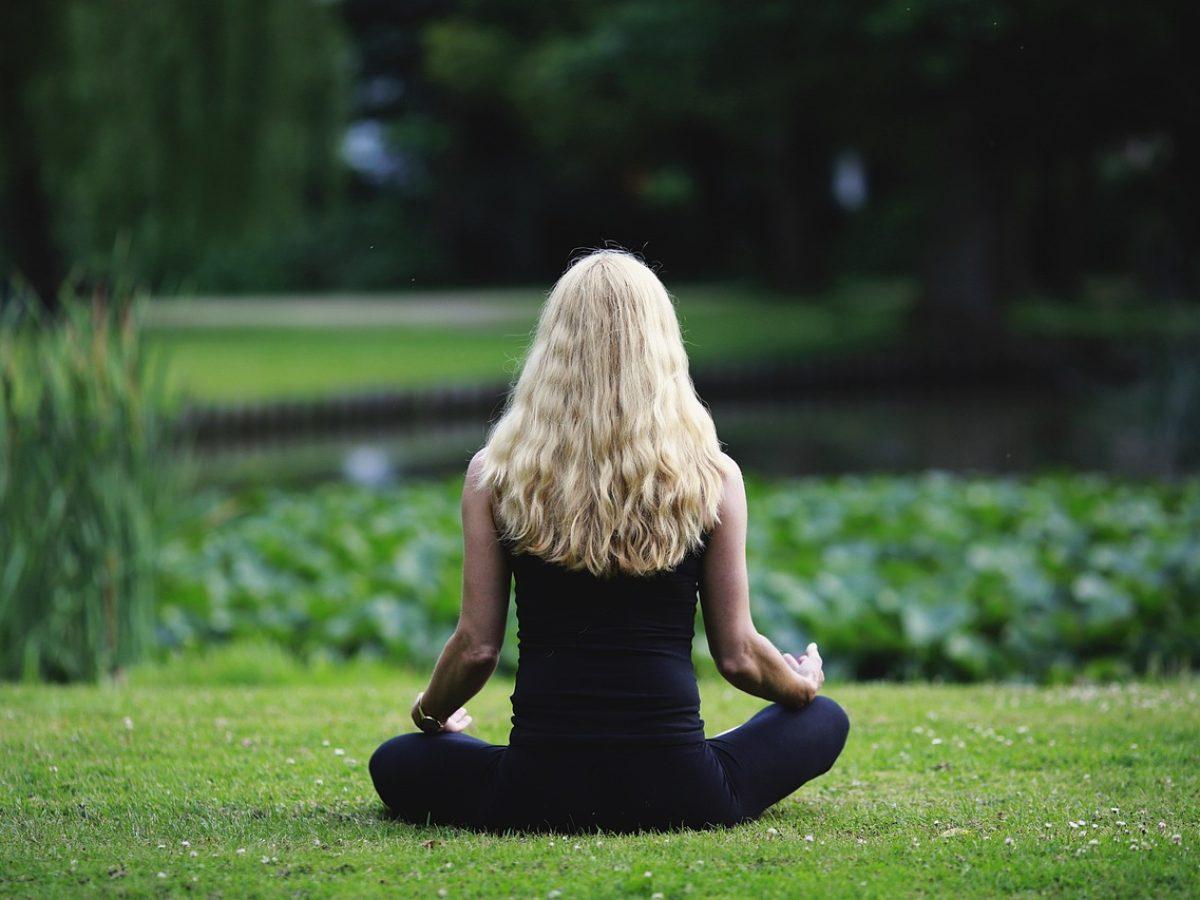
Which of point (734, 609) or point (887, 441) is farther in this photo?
point (887, 441)

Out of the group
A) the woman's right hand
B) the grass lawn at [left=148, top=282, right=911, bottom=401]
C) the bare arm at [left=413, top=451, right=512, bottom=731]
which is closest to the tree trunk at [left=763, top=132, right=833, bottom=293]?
the grass lawn at [left=148, top=282, right=911, bottom=401]

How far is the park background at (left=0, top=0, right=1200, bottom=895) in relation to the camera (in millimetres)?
3307

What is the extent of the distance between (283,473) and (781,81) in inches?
406

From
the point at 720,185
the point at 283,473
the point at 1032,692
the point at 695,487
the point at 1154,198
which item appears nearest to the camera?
the point at 695,487

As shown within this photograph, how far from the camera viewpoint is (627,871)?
8.84ft

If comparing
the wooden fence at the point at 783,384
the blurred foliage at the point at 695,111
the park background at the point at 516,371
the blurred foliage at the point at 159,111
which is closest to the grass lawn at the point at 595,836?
the park background at the point at 516,371

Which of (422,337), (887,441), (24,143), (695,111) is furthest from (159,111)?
(695,111)

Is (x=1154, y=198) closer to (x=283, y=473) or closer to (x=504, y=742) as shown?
(x=283, y=473)

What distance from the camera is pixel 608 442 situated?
2.86 metres

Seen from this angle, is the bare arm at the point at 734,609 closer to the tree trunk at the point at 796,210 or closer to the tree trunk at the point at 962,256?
the tree trunk at the point at 962,256

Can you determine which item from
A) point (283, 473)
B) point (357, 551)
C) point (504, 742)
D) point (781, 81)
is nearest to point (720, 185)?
point (781, 81)

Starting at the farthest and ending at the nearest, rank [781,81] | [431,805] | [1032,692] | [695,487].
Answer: [781,81] → [1032,692] → [431,805] → [695,487]

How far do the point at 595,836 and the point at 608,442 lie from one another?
2.64 feet

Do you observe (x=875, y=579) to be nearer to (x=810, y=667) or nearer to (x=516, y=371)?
(x=810, y=667)
